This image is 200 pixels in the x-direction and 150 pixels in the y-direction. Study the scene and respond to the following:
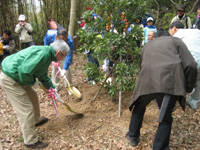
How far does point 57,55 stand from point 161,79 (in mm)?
1397

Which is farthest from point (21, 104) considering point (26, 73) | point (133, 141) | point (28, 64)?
point (133, 141)

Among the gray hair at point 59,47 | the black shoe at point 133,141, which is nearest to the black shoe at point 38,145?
the black shoe at point 133,141

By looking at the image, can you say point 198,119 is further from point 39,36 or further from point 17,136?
point 39,36

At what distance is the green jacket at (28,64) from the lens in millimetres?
2301

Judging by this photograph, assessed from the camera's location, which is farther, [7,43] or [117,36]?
[7,43]

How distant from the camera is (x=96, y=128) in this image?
124 inches

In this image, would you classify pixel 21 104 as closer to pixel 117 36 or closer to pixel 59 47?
pixel 59 47

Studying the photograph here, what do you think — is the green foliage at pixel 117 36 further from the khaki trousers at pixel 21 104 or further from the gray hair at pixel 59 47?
the khaki trousers at pixel 21 104

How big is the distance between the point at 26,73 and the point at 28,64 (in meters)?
0.12

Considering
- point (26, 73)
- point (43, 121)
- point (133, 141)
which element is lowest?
point (43, 121)

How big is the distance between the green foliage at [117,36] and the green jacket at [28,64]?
0.94 metres

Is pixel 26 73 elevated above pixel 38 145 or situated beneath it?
elevated above

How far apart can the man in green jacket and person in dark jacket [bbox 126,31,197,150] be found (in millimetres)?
1150

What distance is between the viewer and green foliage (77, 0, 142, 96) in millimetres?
3104
